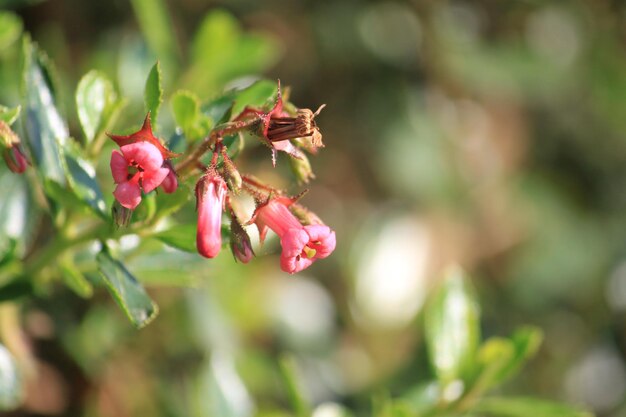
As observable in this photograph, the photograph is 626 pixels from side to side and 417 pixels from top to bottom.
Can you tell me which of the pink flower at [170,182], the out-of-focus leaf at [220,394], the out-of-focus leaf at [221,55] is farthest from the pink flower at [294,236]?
the out-of-focus leaf at [221,55]

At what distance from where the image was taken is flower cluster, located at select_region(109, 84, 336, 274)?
945mm

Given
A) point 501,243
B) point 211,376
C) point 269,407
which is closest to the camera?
point 211,376

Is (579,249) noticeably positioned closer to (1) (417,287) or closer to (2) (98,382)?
(1) (417,287)

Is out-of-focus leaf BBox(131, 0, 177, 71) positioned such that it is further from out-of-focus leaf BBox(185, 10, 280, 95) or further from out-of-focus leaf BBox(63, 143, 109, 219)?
out-of-focus leaf BBox(63, 143, 109, 219)

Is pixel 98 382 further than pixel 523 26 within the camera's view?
No

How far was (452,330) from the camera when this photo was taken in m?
1.50

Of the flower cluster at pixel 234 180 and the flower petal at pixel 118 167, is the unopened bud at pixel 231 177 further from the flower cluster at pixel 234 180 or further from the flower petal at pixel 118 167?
the flower petal at pixel 118 167

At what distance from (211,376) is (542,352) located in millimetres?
1584

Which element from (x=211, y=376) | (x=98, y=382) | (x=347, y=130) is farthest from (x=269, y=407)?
(x=347, y=130)

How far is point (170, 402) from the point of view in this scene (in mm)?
2000

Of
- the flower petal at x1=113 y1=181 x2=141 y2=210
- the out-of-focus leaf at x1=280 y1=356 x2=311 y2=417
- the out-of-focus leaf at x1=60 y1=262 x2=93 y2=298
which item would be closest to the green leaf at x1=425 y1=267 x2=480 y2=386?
the out-of-focus leaf at x1=280 y1=356 x2=311 y2=417

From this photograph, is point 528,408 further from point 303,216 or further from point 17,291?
point 17,291

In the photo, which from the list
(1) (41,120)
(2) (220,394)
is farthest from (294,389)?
(1) (41,120)

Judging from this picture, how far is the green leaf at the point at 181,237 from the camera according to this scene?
1097 mm
